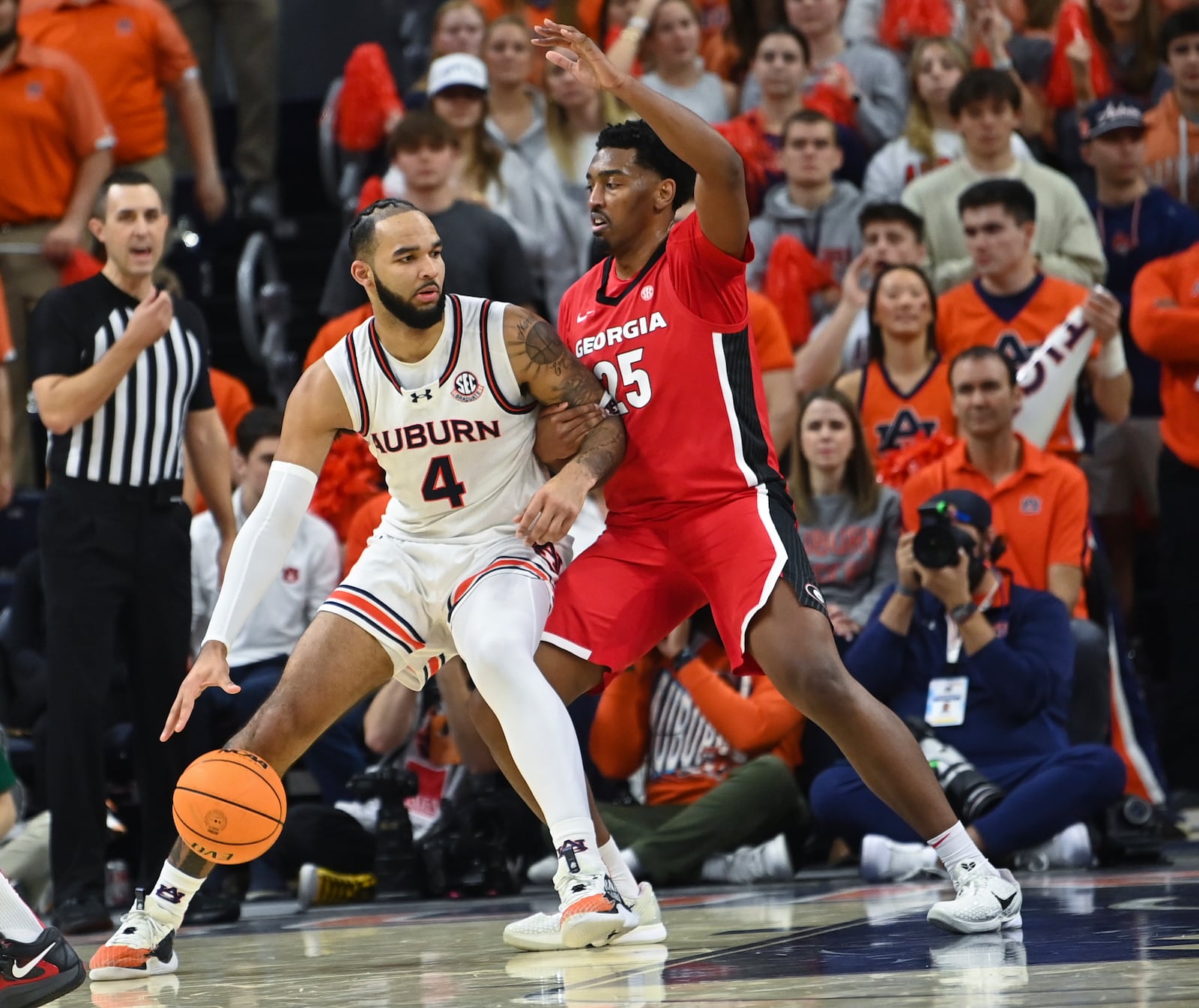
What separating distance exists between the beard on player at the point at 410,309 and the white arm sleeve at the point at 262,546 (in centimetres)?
50

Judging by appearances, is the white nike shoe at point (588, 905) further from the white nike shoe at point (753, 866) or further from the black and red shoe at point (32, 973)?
the white nike shoe at point (753, 866)

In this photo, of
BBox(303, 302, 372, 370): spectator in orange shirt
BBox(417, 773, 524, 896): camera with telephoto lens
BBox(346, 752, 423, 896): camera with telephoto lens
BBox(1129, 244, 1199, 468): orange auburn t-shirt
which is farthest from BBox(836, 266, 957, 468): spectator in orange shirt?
BBox(346, 752, 423, 896): camera with telephoto lens

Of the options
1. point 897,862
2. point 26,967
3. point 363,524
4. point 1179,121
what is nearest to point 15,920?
point 26,967

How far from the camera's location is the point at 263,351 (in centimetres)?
1016

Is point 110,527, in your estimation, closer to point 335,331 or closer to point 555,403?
point 555,403

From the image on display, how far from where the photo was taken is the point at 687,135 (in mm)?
4762

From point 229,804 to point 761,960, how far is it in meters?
1.39

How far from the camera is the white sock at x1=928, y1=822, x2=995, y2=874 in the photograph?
4914 millimetres

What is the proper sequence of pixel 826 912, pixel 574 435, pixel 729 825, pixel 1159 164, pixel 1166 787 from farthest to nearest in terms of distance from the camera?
1. pixel 1159 164
2. pixel 1166 787
3. pixel 729 825
4. pixel 826 912
5. pixel 574 435

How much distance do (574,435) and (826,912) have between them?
1.64 meters

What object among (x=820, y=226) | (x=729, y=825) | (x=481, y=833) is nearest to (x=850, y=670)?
(x=729, y=825)

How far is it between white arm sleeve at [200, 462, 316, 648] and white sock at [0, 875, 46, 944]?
1.12m

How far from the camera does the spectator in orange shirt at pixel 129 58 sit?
34.1ft

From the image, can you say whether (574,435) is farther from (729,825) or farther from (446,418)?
(729,825)
